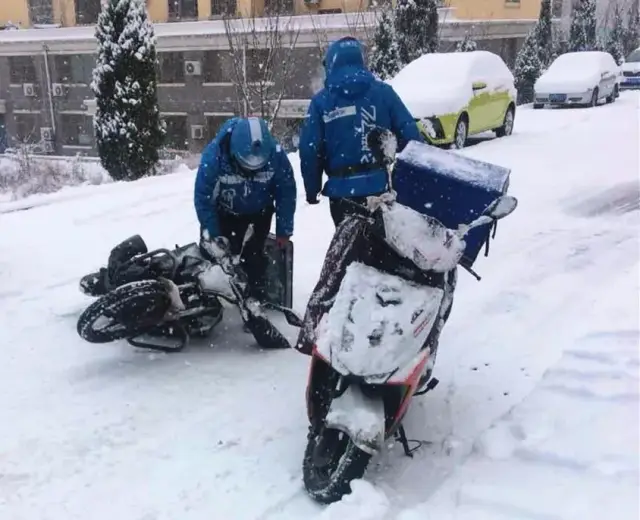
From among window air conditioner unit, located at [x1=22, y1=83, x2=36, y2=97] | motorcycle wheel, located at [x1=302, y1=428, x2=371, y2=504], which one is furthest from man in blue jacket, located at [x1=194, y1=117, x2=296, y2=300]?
window air conditioner unit, located at [x1=22, y1=83, x2=36, y2=97]

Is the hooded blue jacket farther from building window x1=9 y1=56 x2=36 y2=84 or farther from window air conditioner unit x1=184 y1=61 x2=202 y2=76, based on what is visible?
building window x1=9 y1=56 x2=36 y2=84

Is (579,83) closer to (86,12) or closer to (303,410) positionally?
Result: (303,410)

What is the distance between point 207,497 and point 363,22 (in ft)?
65.9

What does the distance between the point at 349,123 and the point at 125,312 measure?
5.56 feet

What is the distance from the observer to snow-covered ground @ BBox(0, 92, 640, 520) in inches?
121

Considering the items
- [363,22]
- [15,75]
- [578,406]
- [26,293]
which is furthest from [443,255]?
[15,75]

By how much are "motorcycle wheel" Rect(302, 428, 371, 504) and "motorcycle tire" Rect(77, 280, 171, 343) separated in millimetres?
1452

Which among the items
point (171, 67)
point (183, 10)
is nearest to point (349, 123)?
point (171, 67)

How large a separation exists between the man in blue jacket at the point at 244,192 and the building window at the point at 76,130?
81.0 feet

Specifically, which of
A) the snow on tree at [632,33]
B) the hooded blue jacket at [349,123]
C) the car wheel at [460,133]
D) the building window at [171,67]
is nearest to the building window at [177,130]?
the building window at [171,67]

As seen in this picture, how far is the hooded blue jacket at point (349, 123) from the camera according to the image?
4.22 m

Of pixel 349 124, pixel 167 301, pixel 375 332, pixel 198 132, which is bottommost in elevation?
pixel 198 132

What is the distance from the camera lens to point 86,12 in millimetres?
29688

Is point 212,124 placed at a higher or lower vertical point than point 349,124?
lower
